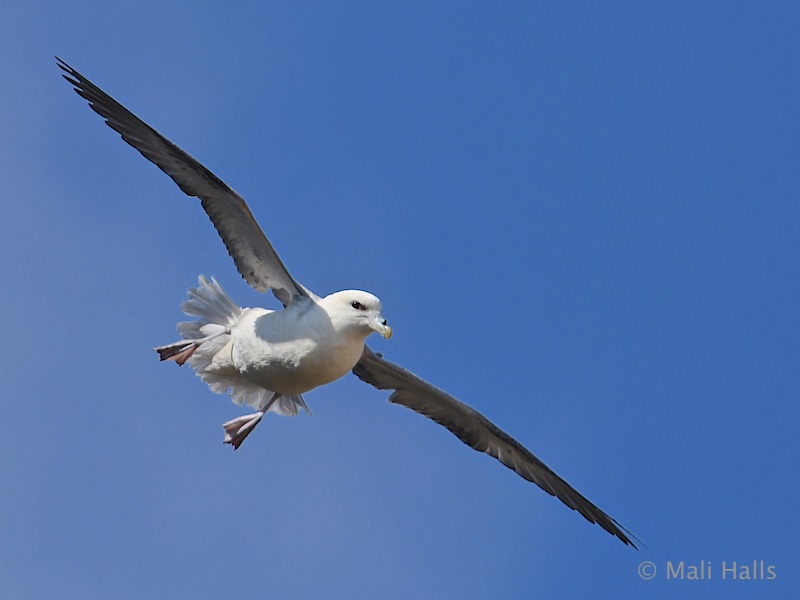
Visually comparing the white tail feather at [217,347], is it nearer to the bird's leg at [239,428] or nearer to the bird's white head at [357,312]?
the bird's leg at [239,428]

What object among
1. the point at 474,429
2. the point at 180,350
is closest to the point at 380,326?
the point at 180,350

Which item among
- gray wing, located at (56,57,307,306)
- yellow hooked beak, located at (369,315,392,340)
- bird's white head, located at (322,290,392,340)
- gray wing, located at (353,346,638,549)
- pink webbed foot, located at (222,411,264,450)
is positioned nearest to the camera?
yellow hooked beak, located at (369,315,392,340)

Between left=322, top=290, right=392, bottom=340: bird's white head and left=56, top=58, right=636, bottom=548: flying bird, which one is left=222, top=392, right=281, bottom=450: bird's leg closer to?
left=56, top=58, right=636, bottom=548: flying bird

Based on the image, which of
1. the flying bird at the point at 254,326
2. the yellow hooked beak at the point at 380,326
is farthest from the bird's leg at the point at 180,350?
the yellow hooked beak at the point at 380,326

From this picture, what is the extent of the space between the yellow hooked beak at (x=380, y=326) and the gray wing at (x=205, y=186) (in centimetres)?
77

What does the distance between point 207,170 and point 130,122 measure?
70cm

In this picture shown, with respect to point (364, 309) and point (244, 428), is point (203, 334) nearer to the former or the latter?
point (244, 428)

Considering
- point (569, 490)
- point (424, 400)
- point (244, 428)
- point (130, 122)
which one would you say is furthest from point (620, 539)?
point (130, 122)

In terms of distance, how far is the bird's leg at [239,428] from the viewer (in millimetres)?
11110

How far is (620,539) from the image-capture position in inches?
487

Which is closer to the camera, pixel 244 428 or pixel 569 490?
pixel 244 428

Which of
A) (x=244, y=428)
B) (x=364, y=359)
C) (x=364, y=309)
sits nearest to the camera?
(x=364, y=309)

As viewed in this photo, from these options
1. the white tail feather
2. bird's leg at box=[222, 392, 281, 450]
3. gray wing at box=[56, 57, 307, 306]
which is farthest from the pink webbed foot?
gray wing at box=[56, 57, 307, 306]

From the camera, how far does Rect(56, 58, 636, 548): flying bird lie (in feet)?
33.8
